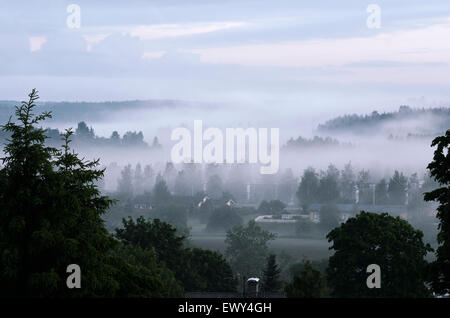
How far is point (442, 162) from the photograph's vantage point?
167ft

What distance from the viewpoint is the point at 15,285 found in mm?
45625

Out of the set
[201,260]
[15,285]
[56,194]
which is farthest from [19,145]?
[201,260]

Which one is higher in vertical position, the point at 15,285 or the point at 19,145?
the point at 19,145
